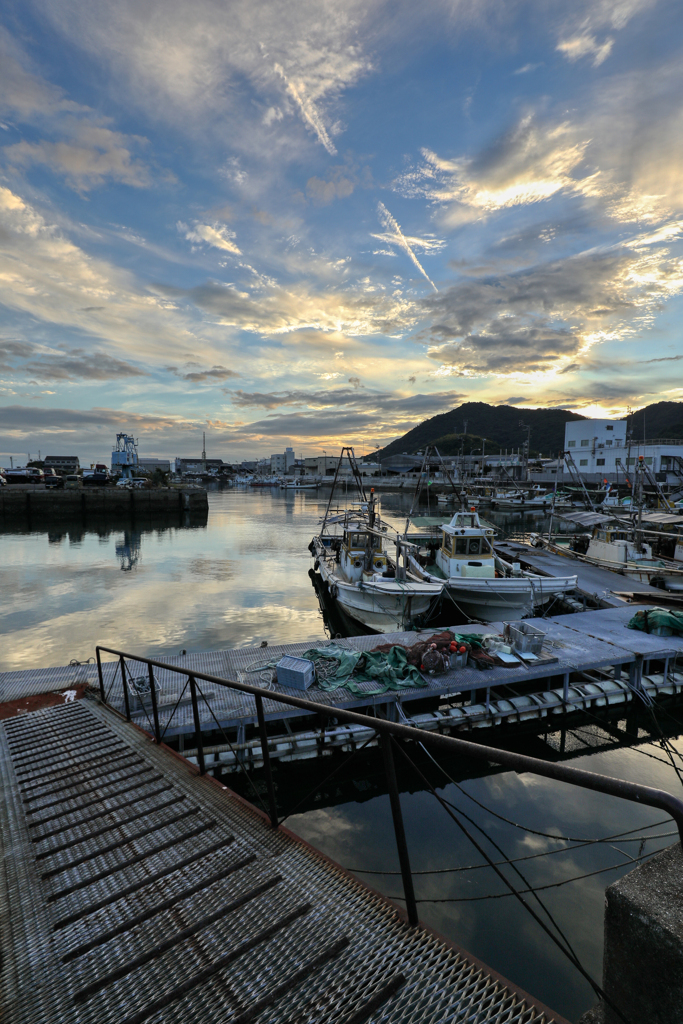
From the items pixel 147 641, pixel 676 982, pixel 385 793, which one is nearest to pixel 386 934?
pixel 676 982

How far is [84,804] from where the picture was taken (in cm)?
500

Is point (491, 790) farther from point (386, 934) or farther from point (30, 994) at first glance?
point (30, 994)

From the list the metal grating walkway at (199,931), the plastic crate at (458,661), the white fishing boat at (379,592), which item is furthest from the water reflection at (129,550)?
the metal grating walkway at (199,931)

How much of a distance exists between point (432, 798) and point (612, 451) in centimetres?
9474

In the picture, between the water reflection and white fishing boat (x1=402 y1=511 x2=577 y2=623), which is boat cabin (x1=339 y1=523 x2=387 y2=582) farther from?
the water reflection

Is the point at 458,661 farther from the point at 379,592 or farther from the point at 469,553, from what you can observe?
the point at 469,553

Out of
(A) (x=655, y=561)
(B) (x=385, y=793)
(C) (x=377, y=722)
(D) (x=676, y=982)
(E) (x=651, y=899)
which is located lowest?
(B) (x=385, y=793)

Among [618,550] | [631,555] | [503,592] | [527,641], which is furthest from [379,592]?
[631,555]

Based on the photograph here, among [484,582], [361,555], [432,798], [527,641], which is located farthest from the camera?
[361,555]

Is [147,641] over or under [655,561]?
under

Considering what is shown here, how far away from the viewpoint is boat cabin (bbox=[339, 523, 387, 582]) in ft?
71.6

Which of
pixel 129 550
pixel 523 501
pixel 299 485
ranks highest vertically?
pixel 299 485

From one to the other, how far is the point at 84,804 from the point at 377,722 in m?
4.05

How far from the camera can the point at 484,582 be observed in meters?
19.2
